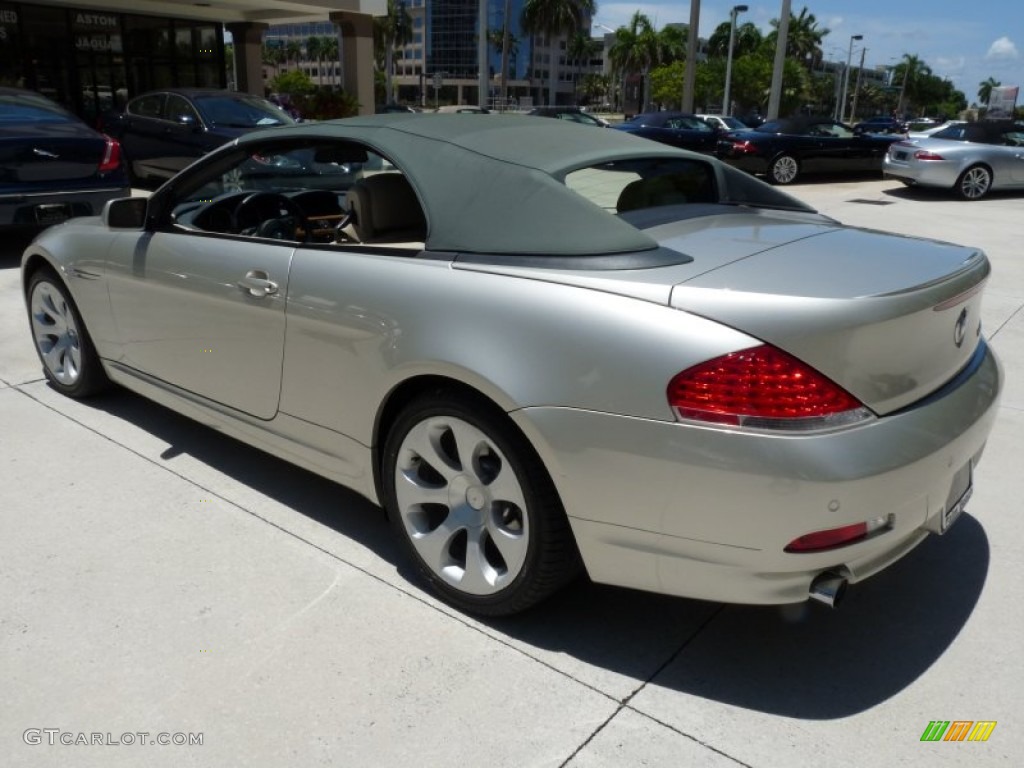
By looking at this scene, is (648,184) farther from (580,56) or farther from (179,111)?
(580,56)

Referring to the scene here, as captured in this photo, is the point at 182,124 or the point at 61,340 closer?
the point at 61,340

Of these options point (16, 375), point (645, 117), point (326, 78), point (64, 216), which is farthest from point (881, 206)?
point (326, 78)

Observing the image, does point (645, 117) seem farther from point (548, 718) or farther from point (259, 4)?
point (548, 718)

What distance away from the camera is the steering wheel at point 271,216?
12.0 ft

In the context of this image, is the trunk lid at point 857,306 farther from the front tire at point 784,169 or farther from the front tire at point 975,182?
the front tire at point 784,169

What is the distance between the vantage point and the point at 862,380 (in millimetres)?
2156

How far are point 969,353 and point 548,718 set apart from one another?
168cm

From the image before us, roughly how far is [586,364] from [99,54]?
830 inches

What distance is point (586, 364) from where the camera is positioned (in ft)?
7.26

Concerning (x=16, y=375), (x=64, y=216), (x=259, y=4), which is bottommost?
(x=16, y=375)

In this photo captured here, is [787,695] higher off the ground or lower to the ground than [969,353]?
lower

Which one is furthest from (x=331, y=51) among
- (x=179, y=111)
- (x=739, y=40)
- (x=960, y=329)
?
(x=960, y=329)

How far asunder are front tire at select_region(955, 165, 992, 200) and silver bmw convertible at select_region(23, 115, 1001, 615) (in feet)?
43.0

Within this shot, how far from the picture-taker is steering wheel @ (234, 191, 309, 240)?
3.65m
